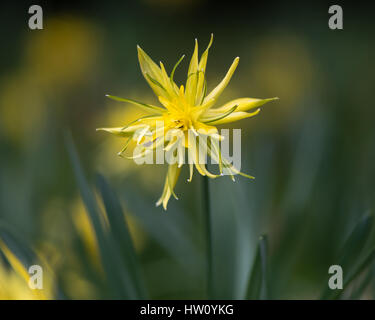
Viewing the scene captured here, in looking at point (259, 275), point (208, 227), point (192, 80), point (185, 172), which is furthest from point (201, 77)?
point (185, 172)

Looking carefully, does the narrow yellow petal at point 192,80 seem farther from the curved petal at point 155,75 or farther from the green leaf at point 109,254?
the green leaf at point 109,254

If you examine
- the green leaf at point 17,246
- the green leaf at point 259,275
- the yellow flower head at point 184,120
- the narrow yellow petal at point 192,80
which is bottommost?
the green leaf at point 259,275

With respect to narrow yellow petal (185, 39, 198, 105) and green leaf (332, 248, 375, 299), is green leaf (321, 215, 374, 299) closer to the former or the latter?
green leaf (332, 248, 375, 299)

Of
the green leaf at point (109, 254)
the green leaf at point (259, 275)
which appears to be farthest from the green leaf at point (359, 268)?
the green leaf at point (109, 254)

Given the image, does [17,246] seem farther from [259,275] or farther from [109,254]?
[259,275]

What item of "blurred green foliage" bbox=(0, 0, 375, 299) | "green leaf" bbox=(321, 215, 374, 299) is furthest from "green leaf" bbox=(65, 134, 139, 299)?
"green leaf" bbox=(321, 215, 374, 299)

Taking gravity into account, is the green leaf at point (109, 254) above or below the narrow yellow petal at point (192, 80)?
below
